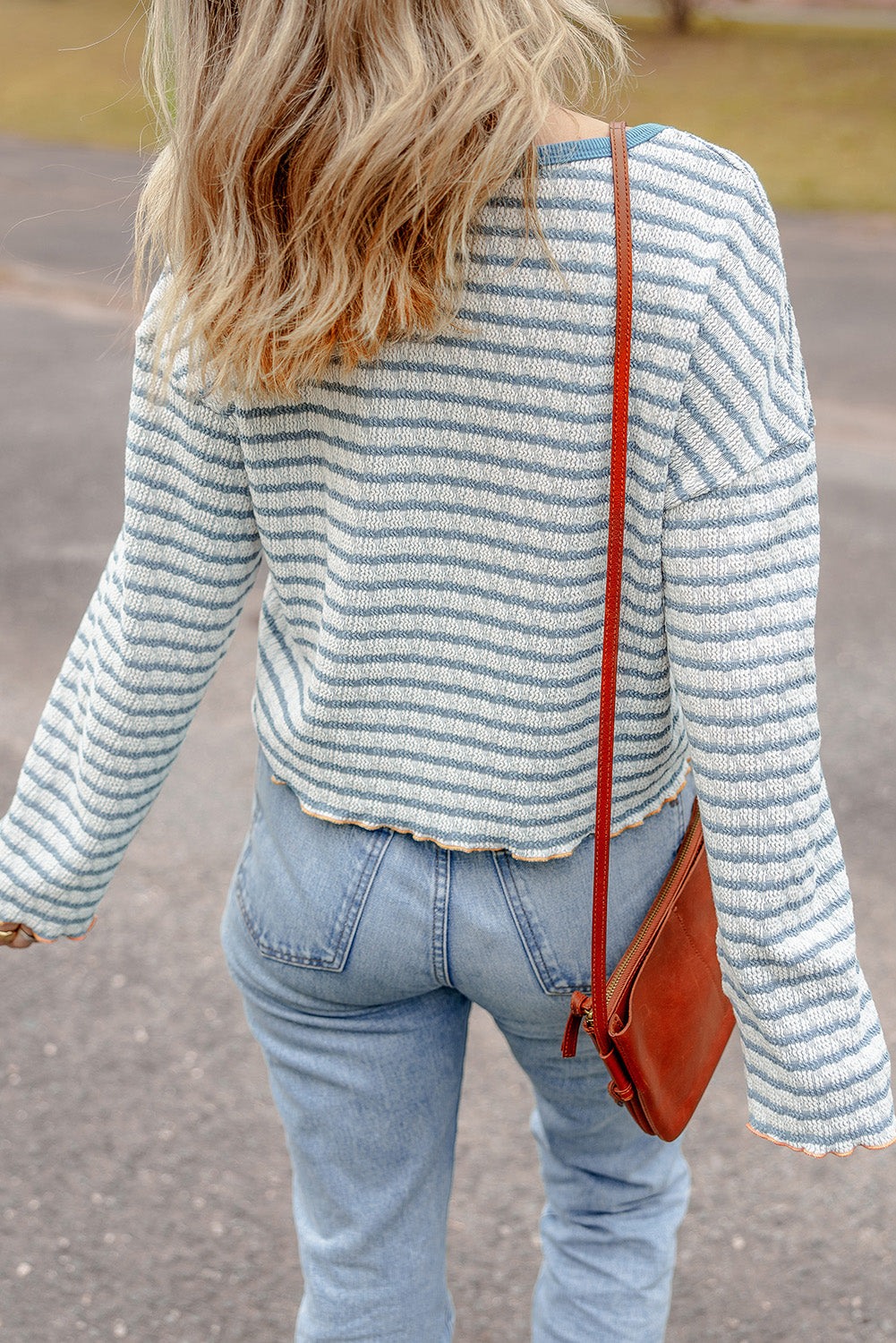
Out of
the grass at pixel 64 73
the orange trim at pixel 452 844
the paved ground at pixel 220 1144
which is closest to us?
the orange trim at pixel 452 844

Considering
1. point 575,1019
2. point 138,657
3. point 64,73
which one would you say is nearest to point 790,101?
point 64,73

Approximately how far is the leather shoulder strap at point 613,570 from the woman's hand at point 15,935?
26.8 inches

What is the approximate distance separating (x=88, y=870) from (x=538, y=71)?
3.08ft

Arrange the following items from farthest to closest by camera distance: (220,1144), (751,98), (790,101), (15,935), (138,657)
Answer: (751,98)
(790,101)
(220,1144)
(15,935)
(138,657)

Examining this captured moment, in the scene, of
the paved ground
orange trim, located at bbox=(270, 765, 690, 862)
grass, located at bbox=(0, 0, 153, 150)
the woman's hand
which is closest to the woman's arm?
orange trim, located at bbox=(270, 765, 690, 862)

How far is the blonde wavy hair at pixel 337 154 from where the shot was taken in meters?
0.98

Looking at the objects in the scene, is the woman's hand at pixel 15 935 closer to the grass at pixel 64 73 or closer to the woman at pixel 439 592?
the woman at pixel 439 592

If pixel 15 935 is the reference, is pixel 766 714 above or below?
above

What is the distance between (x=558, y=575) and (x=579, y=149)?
34 cm

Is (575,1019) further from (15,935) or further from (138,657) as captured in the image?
(15,935)

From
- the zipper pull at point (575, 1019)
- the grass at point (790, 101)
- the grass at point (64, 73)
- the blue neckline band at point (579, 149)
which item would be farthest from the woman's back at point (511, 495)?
the grass at point (64, 73)

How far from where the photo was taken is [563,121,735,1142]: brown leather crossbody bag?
111 centimetres

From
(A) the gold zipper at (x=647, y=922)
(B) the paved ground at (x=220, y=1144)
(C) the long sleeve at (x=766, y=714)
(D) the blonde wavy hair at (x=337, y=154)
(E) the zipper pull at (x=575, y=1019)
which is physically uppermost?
(D) the blonde wavy hair at (x=337, y=154)

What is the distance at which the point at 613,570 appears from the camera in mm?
1090
